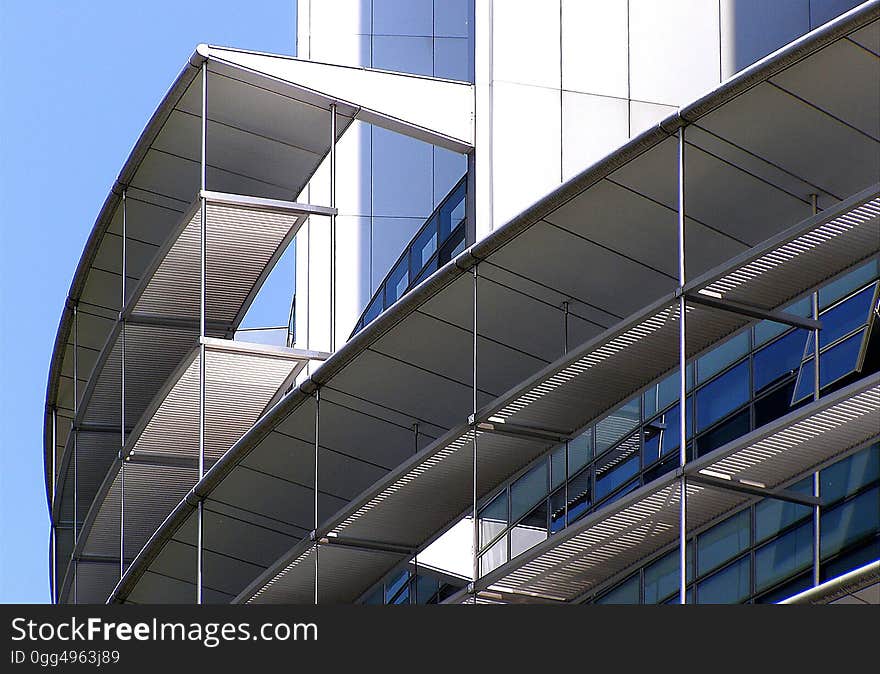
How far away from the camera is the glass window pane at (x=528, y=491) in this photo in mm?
25766

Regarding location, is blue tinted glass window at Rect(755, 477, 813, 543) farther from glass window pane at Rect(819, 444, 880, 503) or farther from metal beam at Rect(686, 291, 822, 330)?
metal beam at Rect(686, 291, 822, 330)

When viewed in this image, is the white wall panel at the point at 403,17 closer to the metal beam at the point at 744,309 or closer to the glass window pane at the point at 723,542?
the glass window pane at the point at 723,542

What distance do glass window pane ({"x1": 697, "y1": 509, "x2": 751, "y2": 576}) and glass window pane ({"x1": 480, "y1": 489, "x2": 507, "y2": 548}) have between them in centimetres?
352

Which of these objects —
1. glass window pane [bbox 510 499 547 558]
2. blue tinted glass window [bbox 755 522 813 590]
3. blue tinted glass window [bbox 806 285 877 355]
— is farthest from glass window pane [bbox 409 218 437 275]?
blue tinted glass window [bbox 755 522 813 590]

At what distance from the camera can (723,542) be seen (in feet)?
76.5

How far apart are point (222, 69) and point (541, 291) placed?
23.5ft

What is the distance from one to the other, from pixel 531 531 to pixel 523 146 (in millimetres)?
5148

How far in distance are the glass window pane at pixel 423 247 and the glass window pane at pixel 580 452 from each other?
4.43 metres

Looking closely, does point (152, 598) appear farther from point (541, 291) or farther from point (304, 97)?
point (541, 291)

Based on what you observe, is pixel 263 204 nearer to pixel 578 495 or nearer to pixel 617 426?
pixel 617 426

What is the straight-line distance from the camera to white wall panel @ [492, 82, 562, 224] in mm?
24344

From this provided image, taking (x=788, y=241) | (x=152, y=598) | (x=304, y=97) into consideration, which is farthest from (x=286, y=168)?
→ (x=788, y=241)

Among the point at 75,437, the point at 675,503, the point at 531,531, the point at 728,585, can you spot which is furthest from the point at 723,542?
the point at 75,437

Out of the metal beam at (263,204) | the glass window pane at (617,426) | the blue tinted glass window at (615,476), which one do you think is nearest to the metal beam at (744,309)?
the blue tinted glass window at (615,476)
